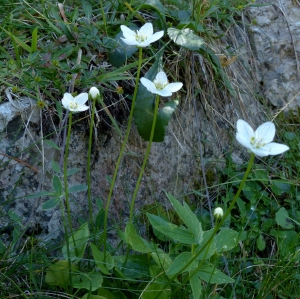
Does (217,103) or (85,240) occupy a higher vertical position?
(85,240)

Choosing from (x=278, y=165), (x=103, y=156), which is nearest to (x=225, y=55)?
(x=278, y=165)

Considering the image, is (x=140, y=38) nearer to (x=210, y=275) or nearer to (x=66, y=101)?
(x=66, y=101)

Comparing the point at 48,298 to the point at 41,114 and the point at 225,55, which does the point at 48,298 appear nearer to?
the point at 41,114

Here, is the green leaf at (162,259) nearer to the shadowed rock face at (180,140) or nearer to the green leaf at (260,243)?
the shadowed rock face at (180,140)

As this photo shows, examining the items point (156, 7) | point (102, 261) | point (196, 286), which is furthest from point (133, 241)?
point (156, 7)

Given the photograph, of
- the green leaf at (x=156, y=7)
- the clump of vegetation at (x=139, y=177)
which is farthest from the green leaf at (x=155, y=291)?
the green leaf at (x=156, y=7)
